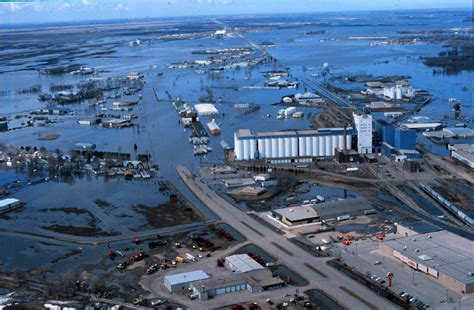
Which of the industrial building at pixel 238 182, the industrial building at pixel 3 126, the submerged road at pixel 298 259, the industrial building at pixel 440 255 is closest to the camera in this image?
the submerged road at pixel 298 259

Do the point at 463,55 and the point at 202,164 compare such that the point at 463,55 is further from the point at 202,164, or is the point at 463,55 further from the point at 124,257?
the point at 124,257

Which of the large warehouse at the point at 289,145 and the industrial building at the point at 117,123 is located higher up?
the large warehouse at the point at 289,145

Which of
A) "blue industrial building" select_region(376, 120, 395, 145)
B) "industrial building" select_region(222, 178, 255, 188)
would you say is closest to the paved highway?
"blue industrial building" select_region(376, 120, 395, 145)

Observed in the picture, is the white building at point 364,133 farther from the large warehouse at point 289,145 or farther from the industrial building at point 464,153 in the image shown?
the industrial building at point 464,153

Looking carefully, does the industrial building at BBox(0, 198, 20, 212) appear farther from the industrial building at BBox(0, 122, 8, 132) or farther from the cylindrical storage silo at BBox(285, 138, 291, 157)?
the industrial building at BBox(0, 122, 8, 132)

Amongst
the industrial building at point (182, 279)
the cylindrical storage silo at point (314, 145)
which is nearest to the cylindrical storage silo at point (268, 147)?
the cylindrical storage silo at point (314, 145)

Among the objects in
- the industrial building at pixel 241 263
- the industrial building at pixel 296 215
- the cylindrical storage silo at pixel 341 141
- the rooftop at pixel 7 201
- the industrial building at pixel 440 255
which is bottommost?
the rooftop at pixel 7 201
